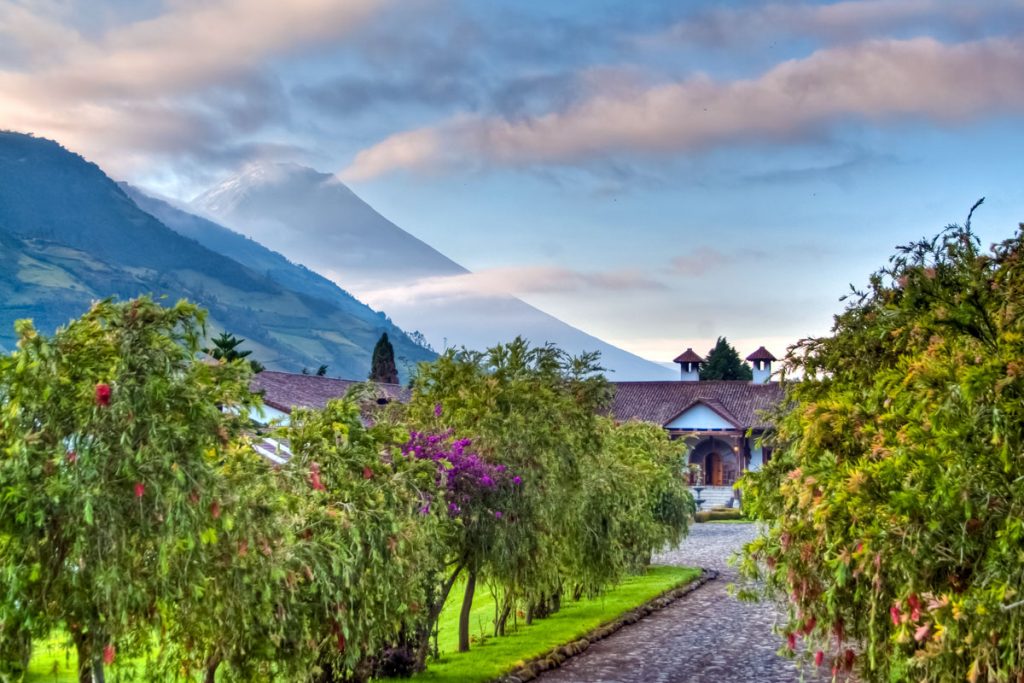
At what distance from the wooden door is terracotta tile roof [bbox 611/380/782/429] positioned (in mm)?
3346

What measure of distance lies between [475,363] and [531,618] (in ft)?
25.0

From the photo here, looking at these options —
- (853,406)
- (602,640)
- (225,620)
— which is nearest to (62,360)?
(225,620)

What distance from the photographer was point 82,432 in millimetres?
8859

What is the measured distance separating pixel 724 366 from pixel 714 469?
17.4 metres

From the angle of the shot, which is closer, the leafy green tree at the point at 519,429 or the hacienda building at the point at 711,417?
the leafy green tree at the point at 519,429

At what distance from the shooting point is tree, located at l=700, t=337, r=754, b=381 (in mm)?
91938

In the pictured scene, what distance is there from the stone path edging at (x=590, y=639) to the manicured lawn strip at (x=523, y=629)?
6.1 inches

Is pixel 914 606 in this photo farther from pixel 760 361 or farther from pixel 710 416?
pixel 760 361

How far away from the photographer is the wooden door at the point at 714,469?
250 feet

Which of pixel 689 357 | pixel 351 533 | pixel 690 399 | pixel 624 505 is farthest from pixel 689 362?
pixel 351 533

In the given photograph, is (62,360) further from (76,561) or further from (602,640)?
(602,640)

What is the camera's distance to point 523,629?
77.6 feet

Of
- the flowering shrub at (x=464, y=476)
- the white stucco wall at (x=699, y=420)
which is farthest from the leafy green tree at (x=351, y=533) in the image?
the white stucco wall at (x=699, y=420)

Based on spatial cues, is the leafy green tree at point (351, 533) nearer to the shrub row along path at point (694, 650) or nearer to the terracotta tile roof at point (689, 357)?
the shrub row along path at point (694, 650)
